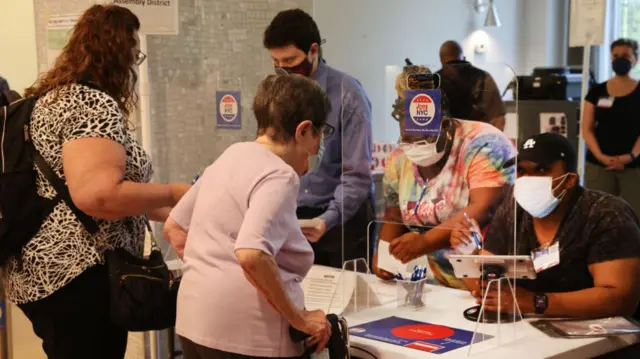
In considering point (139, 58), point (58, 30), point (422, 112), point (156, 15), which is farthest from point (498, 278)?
point (58, 30)

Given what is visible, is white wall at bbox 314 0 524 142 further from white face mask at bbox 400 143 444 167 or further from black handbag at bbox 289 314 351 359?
black handbag at bbox 289 314 351 359

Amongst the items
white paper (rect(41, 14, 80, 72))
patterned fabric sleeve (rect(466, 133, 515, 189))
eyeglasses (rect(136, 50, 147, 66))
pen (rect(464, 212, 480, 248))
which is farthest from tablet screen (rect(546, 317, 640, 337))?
white paper (rect(41, 14, 80, 72))

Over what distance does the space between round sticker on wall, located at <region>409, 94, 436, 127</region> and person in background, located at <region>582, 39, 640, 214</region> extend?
3565mm

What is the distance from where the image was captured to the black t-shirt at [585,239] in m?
2.13

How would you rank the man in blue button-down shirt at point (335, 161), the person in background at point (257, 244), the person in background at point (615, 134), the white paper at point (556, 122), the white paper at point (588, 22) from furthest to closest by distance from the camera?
1. the white paper at point (556, 122)
2. the person in background at point (615, 134)
3. the white paper at point (588, 22)
4. the man in blue button-down shirt at point (335, 161)
5. the person in background at point (257, 244)

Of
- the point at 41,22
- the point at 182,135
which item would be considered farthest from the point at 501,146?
the point at 41,22

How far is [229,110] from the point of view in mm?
2898

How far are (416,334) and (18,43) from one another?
304cm

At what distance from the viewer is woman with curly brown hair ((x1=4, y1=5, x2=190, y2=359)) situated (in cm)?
193

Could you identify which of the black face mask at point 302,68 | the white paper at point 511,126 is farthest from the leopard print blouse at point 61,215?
the white paper at point 511,126

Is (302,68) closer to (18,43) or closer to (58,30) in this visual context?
(58,30)

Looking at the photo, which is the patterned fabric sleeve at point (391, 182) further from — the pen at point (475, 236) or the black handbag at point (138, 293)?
the black handbag at point (138, 293)

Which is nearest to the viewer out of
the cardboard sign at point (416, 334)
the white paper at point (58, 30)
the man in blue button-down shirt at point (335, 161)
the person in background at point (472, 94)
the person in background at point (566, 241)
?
the cardboard sign at point (416, 334)

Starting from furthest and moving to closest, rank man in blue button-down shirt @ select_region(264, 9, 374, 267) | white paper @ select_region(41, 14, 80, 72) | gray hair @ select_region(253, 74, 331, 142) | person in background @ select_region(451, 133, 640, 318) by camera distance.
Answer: white paper @ select_region(41, 14, 80, 72) → man in blue button-down shirt @ select_region(264, 9, 374, 267) → person in background @ select_region(451, 133, 640, 318) → gray hair @ select_region(253, 74, 331, 142)
